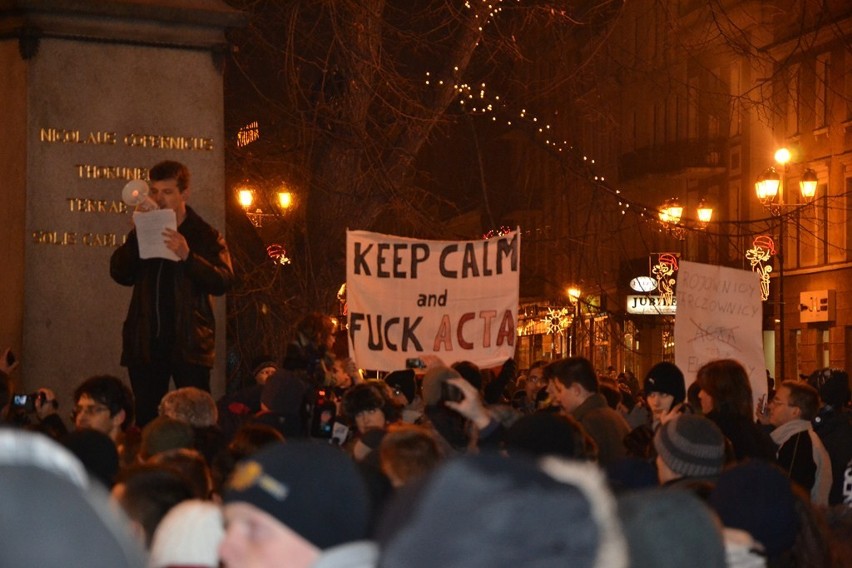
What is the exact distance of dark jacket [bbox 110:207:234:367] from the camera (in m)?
8.61

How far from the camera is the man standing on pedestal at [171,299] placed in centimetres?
862

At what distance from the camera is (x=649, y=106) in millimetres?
52031

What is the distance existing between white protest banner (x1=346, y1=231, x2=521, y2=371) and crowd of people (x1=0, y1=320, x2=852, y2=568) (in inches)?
11.4

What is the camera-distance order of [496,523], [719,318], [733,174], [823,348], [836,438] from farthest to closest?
[733,174], [823,348], [719,318], [836,438], [496,523]

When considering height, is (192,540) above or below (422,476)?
below

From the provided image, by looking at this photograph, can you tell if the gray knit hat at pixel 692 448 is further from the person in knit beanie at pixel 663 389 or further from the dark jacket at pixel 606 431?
the person in knit beanie at pixel 663 389

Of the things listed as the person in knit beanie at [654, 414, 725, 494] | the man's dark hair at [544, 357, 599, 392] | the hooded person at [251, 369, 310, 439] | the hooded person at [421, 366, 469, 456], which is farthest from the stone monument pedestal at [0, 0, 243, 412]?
the person in knit beanie at [654, 414, 725, 494]

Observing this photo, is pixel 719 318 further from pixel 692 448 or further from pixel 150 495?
pixel 150 495

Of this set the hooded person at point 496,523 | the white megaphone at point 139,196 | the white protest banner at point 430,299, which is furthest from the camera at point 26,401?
the hooded person at point 496,523

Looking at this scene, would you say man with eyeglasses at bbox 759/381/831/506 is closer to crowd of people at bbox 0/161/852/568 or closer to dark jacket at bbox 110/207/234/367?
crowd of people at bbox 0/161/852/568

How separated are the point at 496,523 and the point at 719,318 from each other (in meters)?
10.2

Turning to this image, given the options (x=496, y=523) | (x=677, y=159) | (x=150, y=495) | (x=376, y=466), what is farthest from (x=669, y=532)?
→ (x=677, y=159)

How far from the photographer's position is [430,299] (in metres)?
10.7

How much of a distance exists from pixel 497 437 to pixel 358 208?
9.22m
